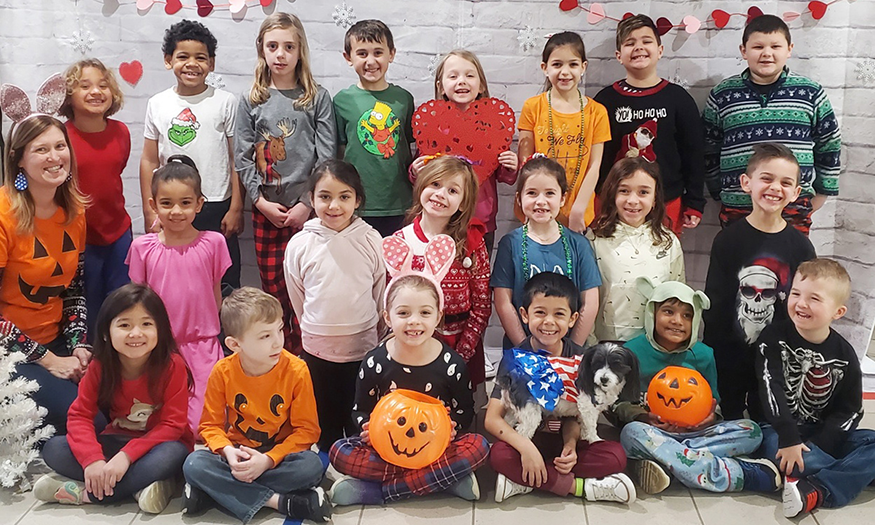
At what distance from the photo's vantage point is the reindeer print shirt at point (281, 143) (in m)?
3.51

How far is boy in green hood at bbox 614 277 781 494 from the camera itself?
276 centimetres

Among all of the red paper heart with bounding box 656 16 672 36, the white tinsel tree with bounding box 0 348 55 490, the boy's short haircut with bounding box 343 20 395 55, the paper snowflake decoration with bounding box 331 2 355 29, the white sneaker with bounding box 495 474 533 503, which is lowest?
the white sneaker with bounding box 495 474 533 503

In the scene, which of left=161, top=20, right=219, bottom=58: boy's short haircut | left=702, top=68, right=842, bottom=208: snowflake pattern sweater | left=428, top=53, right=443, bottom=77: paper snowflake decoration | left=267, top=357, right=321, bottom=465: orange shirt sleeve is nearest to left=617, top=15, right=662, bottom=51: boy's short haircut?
left=702, top=68, right=842, bottom=208: snowflake pattern sweater

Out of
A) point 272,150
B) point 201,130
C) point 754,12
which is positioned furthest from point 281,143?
point 754,12

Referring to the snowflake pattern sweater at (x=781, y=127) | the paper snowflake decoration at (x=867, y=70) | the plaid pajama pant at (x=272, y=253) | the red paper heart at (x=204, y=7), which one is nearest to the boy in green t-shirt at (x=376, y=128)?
the plaid pajama pant at (x=272, y=253)

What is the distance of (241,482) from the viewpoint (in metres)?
2.59

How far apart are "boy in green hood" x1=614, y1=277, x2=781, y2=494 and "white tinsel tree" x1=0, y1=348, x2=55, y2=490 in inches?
84.2

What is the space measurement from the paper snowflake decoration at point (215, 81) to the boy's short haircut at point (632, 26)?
1949 mm

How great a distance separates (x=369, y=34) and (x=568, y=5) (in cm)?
106

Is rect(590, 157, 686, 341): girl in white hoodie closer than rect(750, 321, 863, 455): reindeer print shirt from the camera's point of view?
No

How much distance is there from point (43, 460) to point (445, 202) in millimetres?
1789

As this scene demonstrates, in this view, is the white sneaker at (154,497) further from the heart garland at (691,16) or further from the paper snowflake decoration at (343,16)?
the heart garland at (691,16)

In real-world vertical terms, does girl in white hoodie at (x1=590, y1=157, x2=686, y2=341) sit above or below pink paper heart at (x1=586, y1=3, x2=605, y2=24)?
below

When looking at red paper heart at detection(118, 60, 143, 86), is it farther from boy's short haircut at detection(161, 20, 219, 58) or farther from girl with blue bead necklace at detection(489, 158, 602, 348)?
girl with blue bead necklace at detection(489, 158, 602, 348)
